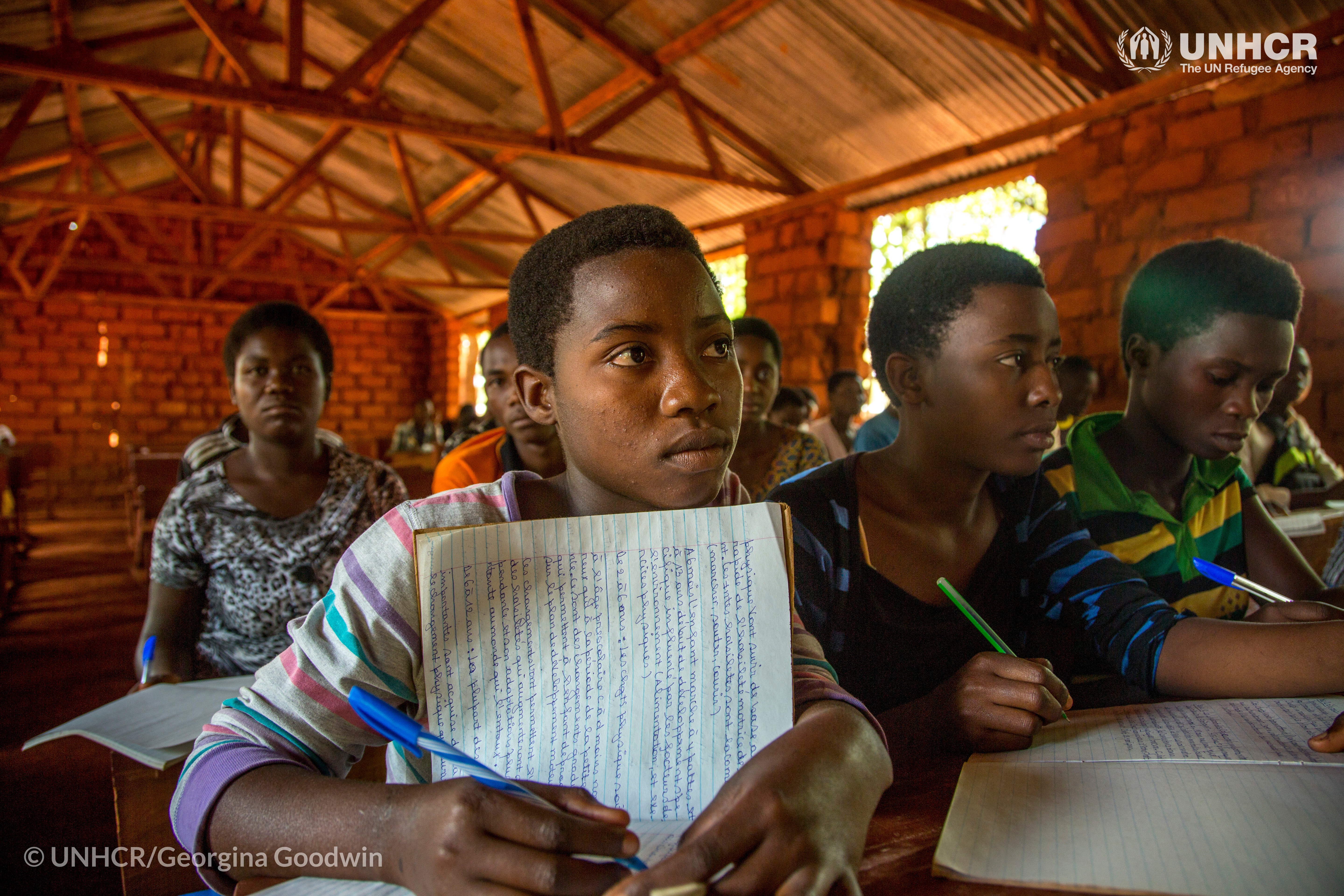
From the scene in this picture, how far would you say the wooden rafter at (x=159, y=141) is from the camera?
6977mm

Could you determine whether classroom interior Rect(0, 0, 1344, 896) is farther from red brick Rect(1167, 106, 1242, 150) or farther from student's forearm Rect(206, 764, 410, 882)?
student's forearm Rect(206, 764, 410, 882)

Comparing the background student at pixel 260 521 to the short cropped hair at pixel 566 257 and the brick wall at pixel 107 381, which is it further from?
the brick wall at pixel 107 381

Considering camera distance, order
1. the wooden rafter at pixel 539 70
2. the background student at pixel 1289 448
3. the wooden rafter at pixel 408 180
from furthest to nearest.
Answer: the wooden rafter at pixel 408 180
the wooden rafter at pixel 539 70
the background student at pixel 1289 448

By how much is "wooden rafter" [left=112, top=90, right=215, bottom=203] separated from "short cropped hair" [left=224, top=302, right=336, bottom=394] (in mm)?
6651

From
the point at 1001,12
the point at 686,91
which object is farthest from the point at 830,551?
the point at 686,91

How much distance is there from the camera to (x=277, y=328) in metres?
1.92

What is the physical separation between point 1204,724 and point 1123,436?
2.78ft

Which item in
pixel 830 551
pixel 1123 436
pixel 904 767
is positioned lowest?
pixel 904 767

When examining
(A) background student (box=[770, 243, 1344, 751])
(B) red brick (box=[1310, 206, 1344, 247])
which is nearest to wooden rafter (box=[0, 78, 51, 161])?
(A) background student (box=[770, 243, 1344, 751])

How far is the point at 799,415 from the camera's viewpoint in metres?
4.73

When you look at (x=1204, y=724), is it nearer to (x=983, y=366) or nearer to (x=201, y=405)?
(x=983, y=366)

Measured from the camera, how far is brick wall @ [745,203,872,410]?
641 centimetres

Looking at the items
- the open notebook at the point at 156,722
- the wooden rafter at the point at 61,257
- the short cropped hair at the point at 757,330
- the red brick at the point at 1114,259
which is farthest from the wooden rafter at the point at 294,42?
the wooden rafter at the point at 61,257

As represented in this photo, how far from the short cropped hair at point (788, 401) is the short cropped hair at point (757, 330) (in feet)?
5.13
